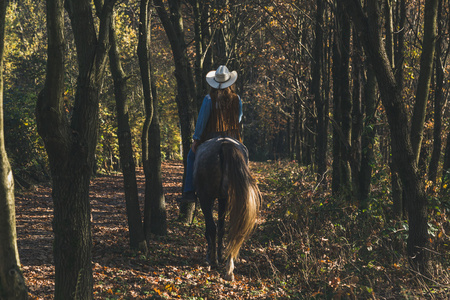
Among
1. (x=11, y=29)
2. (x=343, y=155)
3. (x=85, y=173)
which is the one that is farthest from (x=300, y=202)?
(x=11, y=29)

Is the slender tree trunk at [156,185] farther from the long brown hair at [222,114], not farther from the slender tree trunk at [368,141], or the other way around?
the slender tree trunk at [368,141]

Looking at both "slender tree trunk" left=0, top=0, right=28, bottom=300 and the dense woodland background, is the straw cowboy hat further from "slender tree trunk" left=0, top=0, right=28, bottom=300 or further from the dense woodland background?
"slender tree trunk" left=0, top=0, right=28, bottom=300

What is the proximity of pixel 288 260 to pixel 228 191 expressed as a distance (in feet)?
5.93

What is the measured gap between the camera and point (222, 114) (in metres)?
7.52

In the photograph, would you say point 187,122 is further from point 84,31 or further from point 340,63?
point 84,31

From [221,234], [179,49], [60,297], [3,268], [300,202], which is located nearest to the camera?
[3,268]

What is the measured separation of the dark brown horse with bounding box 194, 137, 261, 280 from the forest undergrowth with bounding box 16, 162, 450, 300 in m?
0.40

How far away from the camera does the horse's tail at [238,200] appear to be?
6.48m

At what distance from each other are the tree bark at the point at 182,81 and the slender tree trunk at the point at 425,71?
16.7 ft

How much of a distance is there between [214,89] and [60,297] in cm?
435

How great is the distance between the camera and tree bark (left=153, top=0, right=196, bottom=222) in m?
10.1

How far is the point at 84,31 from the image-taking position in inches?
172

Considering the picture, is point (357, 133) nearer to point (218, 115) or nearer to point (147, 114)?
point (218, 115)

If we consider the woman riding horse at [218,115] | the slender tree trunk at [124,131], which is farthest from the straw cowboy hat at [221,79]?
the slender tree trunk at [124,131]
